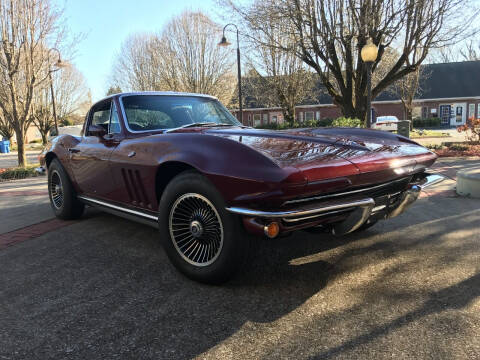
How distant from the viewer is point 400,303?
227 cm

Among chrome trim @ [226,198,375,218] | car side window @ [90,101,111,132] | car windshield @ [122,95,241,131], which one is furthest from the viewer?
car side window @ [90,101,111,132]

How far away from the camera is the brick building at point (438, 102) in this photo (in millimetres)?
38094

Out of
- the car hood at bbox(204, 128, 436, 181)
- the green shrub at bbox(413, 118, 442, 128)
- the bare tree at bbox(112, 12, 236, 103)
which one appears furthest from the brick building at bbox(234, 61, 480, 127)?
the car hood at bbox(204, 128, 436, 181)

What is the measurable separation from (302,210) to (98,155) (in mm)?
2362

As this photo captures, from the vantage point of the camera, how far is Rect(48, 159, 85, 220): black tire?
14.7ft

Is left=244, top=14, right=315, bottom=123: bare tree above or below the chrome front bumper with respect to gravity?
above

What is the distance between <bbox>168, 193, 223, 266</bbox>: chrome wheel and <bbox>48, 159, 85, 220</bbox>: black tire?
7.67 feet

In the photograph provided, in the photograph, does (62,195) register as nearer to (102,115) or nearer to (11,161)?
(102,115)

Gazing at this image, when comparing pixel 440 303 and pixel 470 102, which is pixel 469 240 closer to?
pixel 440 303

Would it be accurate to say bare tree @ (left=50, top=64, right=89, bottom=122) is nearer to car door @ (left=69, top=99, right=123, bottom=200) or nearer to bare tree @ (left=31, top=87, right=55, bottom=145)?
bare tree @ (left=31, top=87, right=55, bottom=145)

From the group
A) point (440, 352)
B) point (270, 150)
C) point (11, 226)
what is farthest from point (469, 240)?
point (11, 226)

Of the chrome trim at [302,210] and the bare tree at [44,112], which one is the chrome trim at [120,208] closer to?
the chrome trim at [302,210]

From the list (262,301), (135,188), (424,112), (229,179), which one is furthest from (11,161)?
(424,112)

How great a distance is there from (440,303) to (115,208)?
278 cm
